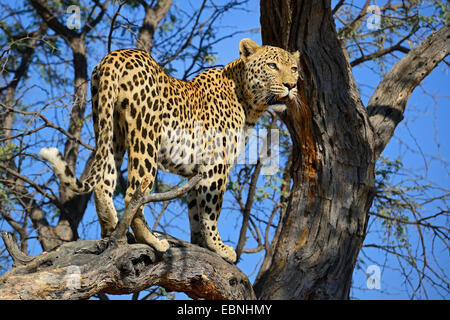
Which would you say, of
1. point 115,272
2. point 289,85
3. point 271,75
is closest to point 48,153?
point 115,272

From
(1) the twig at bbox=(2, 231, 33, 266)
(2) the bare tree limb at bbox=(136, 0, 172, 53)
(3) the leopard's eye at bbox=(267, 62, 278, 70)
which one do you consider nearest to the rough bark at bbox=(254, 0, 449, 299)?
(3) the leopard's eye at bbox=(267, 62, 278, 70)

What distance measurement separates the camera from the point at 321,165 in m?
6.00

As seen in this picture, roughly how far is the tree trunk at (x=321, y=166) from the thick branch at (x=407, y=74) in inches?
27.4

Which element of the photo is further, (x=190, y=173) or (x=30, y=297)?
(x=190, y=173)

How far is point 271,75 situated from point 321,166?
119 cm

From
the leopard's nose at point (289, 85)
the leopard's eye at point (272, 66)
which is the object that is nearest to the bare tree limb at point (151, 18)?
the leopard's eye at point (272, 66)

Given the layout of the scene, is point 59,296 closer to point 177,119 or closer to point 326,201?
point 177,119

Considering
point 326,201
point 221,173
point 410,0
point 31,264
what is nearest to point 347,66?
point 326,201

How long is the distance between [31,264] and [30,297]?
43 cm

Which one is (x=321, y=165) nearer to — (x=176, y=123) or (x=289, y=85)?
(x=289, y=85)

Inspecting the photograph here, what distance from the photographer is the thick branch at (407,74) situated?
21.9ft

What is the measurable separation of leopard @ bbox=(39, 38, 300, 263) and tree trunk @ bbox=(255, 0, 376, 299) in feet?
1.05

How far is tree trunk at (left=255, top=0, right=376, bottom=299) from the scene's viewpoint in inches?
227
